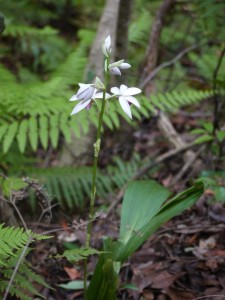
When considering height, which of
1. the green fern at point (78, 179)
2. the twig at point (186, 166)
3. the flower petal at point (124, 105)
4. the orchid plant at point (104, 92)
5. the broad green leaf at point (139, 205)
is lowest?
the green fern at point (78, 179)

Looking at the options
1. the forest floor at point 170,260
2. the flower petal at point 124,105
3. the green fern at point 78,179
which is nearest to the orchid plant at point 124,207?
the flower petal at point 124,105

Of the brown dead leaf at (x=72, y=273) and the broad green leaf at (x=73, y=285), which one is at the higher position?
the broad green leaf at (x=73, y=285)

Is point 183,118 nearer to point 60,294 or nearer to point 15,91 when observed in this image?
point 15,91

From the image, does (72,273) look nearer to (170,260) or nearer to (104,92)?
(170,260)

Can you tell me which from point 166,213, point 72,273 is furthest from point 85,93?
point 72,273

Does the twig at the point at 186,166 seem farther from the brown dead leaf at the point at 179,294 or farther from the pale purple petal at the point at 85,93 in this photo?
the pale purple petal at the point at 85,93
